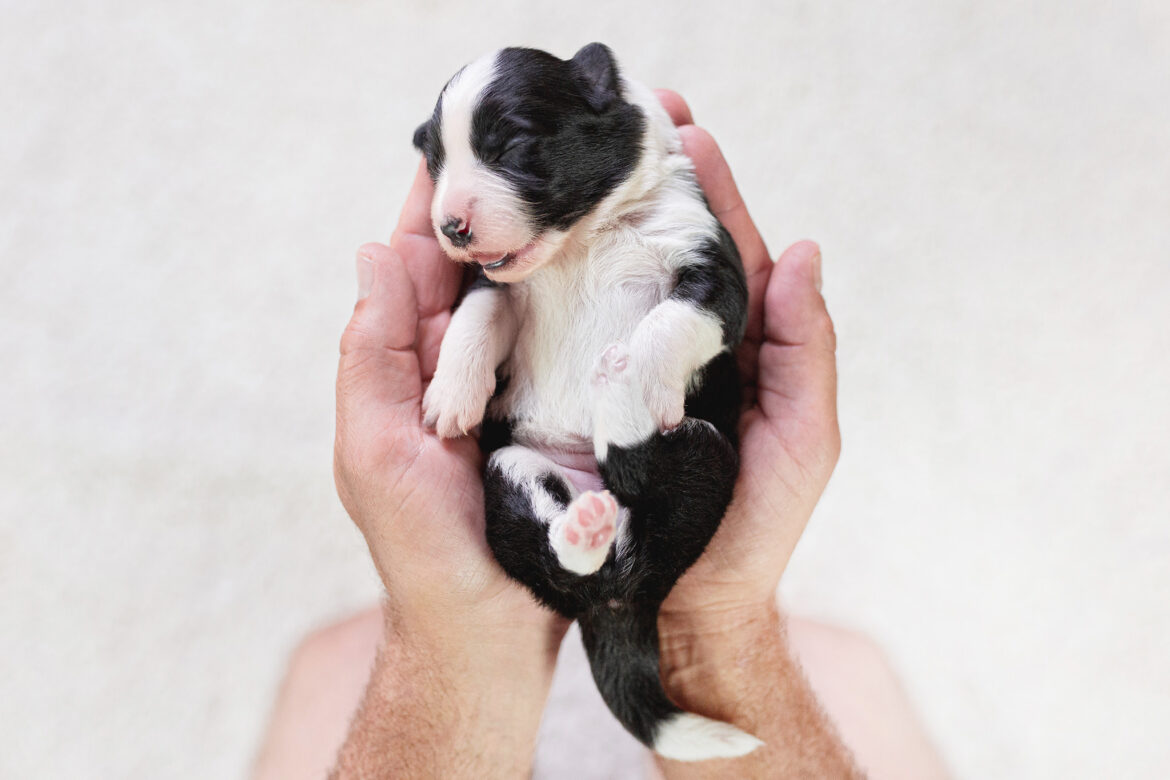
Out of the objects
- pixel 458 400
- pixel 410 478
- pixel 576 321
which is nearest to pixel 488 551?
pixel 410 478

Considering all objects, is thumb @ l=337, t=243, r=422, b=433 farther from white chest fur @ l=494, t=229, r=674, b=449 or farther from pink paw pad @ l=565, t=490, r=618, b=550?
pink paw pad @ l=565, t=490, r=618, b=550

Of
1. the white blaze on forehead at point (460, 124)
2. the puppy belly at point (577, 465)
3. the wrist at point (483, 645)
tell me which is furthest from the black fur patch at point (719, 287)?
the wrist at point (483, 645)

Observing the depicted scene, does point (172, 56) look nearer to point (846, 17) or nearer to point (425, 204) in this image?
point (425, 204)

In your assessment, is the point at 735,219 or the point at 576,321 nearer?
the point at 576,321

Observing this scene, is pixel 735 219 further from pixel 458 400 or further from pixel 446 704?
pixel 446 704

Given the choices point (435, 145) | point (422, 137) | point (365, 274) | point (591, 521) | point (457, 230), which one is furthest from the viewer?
point (365, 274)

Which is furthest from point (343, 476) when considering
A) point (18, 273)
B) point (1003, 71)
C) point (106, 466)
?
point (1003, 71)

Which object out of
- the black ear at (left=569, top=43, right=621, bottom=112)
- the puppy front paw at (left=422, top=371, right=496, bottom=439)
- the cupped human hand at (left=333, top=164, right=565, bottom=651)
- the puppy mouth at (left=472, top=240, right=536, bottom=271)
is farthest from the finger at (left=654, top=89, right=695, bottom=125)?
the puppy front paw at (left=422, top=371, right=496, bottom=439)
